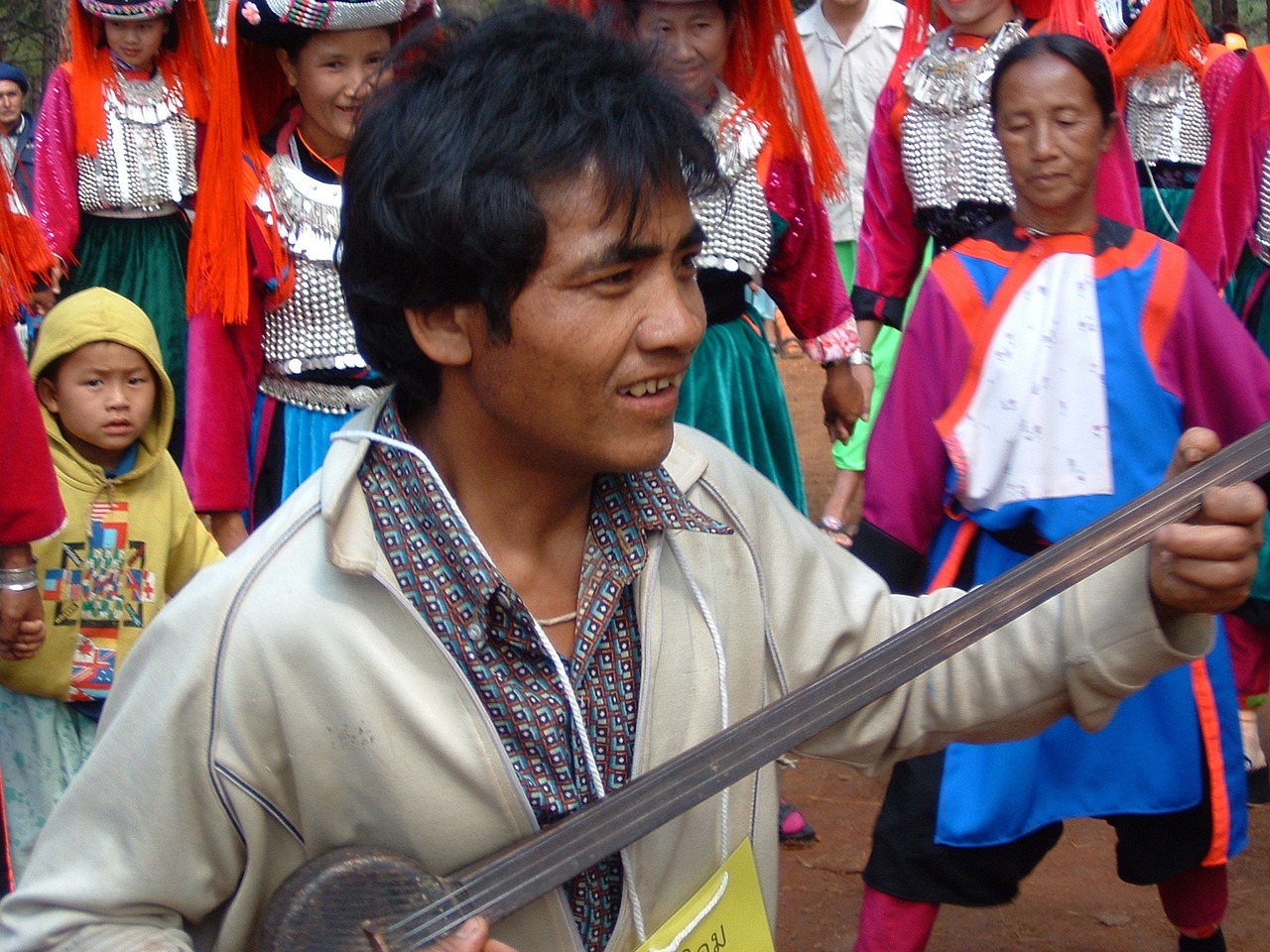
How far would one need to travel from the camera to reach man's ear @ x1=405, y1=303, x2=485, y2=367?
184 cm

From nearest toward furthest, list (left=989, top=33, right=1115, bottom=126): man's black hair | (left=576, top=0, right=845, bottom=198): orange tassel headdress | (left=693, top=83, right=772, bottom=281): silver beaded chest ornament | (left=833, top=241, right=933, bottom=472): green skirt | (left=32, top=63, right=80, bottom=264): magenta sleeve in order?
(left=989, top=33, right=1115, bottom=126): man's black hair → (left=693, top=83, right=772, bottom=281): silver beaded chest ornament → (left=576, top=0, right=845, bottom=198): orange tassel headdress → (left=32, top=63, right=80, bottom=264): magenta sleeve → (left=833, top=241, right=933, bottom=472): green skirt

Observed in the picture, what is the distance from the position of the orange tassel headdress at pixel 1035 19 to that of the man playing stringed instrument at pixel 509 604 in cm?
308

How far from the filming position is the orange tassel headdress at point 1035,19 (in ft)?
15.3

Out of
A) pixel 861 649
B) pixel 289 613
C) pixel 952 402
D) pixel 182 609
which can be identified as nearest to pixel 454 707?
pixel 289 613

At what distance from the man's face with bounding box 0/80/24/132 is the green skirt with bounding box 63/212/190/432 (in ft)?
14.7

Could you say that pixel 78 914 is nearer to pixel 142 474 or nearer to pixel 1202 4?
pixel 142 474

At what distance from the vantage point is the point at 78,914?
1667 mm

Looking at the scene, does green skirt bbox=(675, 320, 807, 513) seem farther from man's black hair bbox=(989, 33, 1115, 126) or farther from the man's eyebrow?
the man's eyebrow

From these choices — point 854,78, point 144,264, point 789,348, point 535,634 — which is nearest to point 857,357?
point 144,264

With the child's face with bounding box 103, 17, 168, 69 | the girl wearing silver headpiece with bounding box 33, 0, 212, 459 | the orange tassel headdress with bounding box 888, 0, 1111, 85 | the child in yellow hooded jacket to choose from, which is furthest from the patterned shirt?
the child's face with bounding box 103, 17, 168, 69

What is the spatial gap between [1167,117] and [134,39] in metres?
3.63

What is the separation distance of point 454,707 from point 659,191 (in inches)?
22.9

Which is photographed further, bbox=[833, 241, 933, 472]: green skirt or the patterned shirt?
bbox=[833, 241, 933, 472]: green skirt

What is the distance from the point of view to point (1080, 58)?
3.20m
